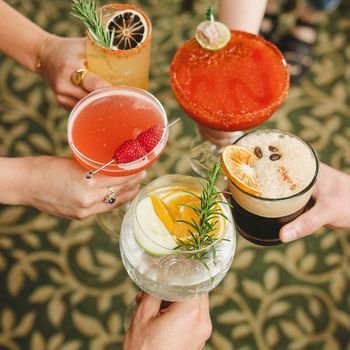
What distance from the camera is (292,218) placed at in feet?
4.46

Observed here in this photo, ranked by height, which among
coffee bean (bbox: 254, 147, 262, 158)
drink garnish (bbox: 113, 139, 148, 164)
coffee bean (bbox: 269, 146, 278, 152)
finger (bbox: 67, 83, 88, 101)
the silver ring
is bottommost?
the silver ring

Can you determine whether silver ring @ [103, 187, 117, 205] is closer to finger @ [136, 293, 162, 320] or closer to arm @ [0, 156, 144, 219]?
arm @ [0, 156, 144, 219]

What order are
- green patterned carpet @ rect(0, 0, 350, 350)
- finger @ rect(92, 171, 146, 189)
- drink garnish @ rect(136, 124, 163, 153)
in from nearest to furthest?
1. drink garnish @ rect(136, 124, 163, 153)
2. finger @ rect(92, 171, 146, 189)
3. green patterned carpet @ rect(0, 0, 350, 350)

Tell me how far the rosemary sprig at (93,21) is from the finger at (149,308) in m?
0.64

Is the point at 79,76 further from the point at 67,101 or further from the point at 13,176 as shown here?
the point at 13,176

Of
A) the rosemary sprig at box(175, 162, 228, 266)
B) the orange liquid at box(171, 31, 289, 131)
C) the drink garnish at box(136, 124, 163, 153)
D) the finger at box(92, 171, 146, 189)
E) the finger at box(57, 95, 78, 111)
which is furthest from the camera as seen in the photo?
the finger at box(57, 95, 78, 111)

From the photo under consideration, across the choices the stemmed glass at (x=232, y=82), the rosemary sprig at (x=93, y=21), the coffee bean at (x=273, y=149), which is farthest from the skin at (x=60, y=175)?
the coffee bean at (x=273, y=149)

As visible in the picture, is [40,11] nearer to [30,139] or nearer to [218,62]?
[30,139]

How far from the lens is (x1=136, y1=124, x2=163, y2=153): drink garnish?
119 cm

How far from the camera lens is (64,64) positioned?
4.94ft

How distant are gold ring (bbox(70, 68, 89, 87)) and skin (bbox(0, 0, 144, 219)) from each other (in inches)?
0.5

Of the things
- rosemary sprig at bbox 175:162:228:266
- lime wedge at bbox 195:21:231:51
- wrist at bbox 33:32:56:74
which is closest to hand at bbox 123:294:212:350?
rosemary sprig at bbox 175:162:228:266

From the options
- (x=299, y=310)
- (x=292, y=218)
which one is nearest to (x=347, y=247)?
(x=299, y=310)

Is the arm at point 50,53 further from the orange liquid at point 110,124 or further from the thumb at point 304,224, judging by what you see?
the thumb at point 304,224
